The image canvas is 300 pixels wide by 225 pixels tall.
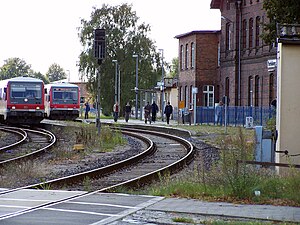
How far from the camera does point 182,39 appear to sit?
7656 centimetres

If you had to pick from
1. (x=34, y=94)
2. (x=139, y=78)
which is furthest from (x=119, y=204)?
(x=139, y=78)

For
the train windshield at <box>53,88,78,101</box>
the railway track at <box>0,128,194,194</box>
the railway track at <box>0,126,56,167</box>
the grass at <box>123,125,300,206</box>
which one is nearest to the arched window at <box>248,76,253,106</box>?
the train windshield at <box>53,88,78,101</box>

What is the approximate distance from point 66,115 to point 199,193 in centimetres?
4675

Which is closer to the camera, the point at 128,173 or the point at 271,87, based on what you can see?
the point at 128,173

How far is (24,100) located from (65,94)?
10.5 meters

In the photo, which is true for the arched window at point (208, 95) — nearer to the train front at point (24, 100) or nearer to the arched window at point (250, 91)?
the arched window at point (250, 91)

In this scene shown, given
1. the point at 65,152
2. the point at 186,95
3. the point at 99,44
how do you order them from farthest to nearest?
the point at 186,95, the point at 99,44, the point at 65,152

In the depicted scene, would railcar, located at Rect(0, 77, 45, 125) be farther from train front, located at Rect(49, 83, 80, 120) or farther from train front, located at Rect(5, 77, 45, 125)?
train front, located at Rect(49, 83, 80, 120)

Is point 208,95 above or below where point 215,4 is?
below

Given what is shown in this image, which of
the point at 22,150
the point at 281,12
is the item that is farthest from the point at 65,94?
the point at 22,150

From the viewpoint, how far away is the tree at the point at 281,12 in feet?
106

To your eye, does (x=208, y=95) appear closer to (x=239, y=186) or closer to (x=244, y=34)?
(x=244, y=34)

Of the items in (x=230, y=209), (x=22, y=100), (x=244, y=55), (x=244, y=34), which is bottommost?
(x=230, y=209)

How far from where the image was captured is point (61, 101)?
59844 millimetres
